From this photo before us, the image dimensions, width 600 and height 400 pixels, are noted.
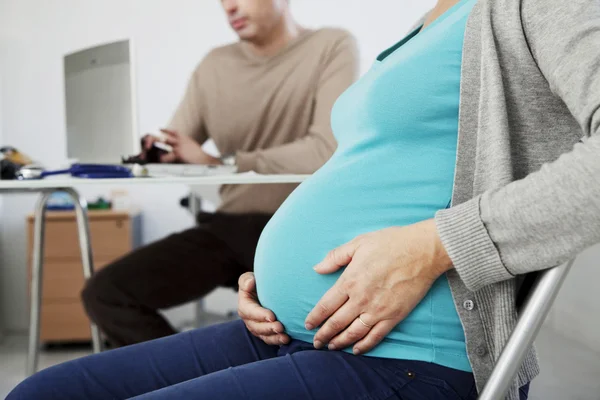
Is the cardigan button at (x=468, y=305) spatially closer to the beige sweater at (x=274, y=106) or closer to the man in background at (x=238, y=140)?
the man in background at (x=238, y=140)

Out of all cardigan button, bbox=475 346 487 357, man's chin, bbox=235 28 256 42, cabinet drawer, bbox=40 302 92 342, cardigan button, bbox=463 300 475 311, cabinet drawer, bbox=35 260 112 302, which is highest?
man's chin, bbox=235 28 256 42

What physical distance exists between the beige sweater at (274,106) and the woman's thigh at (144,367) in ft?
4.93

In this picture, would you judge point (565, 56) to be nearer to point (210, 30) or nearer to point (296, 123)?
point (296, 123)

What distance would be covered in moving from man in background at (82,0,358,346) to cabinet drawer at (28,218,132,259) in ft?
1.93

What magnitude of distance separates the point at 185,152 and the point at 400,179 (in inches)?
62.0

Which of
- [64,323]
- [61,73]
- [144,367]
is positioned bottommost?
[64,323]

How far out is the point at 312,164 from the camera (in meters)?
2.35

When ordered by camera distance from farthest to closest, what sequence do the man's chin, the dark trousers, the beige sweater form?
the man's chin < the beige sweater < the dark trousers

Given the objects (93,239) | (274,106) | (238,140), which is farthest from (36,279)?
(274,106)

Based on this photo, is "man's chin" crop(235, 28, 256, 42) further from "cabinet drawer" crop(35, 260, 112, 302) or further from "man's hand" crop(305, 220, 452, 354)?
"man's hand" crop(305, 220, 452, 354)

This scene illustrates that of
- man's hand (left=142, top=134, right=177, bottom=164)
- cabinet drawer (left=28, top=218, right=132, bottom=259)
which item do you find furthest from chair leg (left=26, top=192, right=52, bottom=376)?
cabinet drawer (left=28, top=218, right=132, bottom=259)

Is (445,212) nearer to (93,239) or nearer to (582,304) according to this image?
(582,304)

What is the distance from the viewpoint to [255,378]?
2.05ft

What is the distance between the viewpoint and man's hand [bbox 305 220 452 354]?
611 mm
